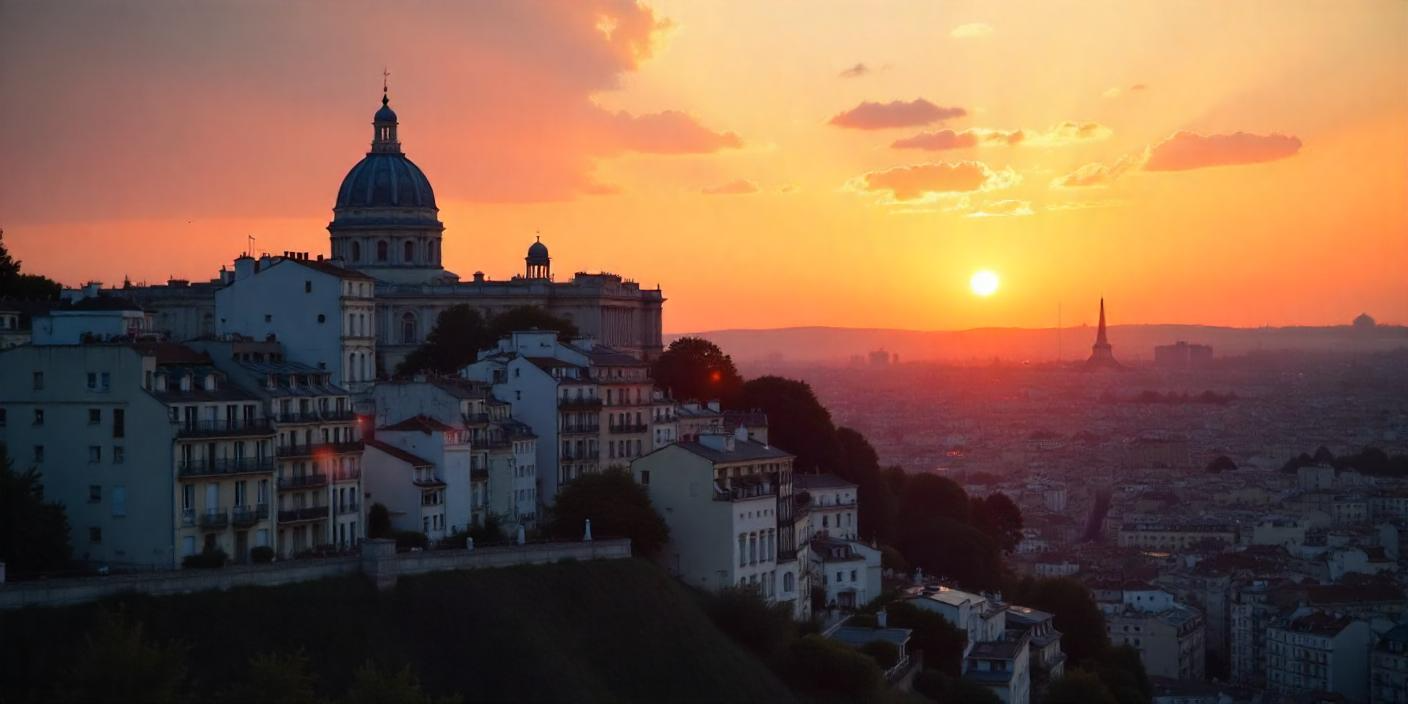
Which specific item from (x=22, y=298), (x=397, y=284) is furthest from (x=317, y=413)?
(x=397, y=284)

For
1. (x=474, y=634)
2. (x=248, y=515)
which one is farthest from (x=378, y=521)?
(x=474, y=634)

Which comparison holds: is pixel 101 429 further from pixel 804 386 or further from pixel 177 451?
pixel 804 386

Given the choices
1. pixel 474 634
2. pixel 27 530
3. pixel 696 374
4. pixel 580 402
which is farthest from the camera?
pixel 696 374

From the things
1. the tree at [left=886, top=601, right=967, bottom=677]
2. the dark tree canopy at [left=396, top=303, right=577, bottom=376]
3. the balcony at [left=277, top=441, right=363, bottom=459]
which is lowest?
the tree at [left=886, top=601, right=967, bottom=677]

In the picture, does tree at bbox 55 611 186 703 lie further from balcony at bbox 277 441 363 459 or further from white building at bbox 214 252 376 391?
white building at bbox 214 252 376 391

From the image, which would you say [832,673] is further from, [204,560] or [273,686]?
[273,686]

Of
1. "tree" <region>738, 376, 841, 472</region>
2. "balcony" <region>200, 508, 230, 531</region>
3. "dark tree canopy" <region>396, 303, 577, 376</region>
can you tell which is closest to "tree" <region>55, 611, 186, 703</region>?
"balcony" <region>200, 508, 230, 531</region>
